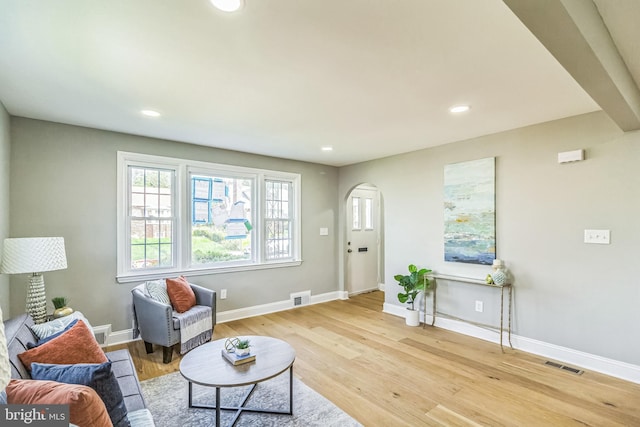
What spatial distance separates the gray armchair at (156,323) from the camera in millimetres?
3143

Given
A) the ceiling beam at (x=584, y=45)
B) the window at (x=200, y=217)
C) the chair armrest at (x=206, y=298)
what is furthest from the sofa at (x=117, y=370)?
the ceiling beam at (x=584, y=45)

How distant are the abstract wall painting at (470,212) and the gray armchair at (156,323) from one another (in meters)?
3.33

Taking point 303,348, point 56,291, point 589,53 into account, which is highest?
point 589,53

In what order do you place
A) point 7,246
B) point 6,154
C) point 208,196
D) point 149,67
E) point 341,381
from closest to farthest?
point 149,67, point 7,246, point 341,381, point 6,154, point 208,196

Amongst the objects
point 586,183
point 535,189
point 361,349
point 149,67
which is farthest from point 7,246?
point 586,183

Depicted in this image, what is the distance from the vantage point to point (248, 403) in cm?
246

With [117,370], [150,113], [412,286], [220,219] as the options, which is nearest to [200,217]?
[220,219]

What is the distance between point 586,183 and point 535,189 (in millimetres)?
433

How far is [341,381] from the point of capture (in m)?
2.80

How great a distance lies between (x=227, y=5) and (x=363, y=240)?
533 cm

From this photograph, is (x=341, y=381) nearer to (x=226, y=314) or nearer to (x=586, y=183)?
(x=226, y=314)

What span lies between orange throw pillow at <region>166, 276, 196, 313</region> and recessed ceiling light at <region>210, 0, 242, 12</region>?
116 inches

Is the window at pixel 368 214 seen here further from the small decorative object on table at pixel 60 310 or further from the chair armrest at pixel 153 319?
the small decorative object on table at pixel 60 310

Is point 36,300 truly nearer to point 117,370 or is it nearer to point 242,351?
point 117,370
